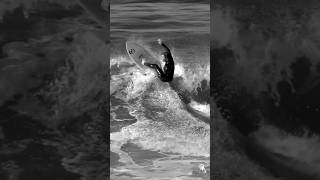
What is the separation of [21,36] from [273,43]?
1839mm

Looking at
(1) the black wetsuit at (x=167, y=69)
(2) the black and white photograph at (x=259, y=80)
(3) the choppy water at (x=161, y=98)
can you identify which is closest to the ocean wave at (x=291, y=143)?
(2) the black and white photograph at (x=259, y=80)

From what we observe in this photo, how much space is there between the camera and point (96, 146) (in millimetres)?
3402

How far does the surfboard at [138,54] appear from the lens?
3.39 meters

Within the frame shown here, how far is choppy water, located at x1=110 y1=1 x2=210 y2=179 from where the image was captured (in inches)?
133

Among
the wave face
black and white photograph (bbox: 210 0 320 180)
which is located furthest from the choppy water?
black and white photograph (bbox: 210 0 320 180)

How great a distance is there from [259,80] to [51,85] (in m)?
1.53

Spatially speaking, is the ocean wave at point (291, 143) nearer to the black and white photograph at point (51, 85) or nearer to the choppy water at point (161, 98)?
the choppy water at point (161, 98)

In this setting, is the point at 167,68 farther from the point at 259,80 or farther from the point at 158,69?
the point at 259,80

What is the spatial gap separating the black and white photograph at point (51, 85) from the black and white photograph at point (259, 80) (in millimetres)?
850

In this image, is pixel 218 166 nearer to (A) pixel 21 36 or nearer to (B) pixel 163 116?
(B) pixel 163 116

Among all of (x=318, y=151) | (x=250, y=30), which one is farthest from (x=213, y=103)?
(x=318, y=151)

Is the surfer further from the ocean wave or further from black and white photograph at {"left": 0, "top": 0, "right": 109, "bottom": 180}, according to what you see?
the ocean wave

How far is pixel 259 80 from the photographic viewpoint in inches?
134

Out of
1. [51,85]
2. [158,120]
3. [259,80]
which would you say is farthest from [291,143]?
[51,85]
